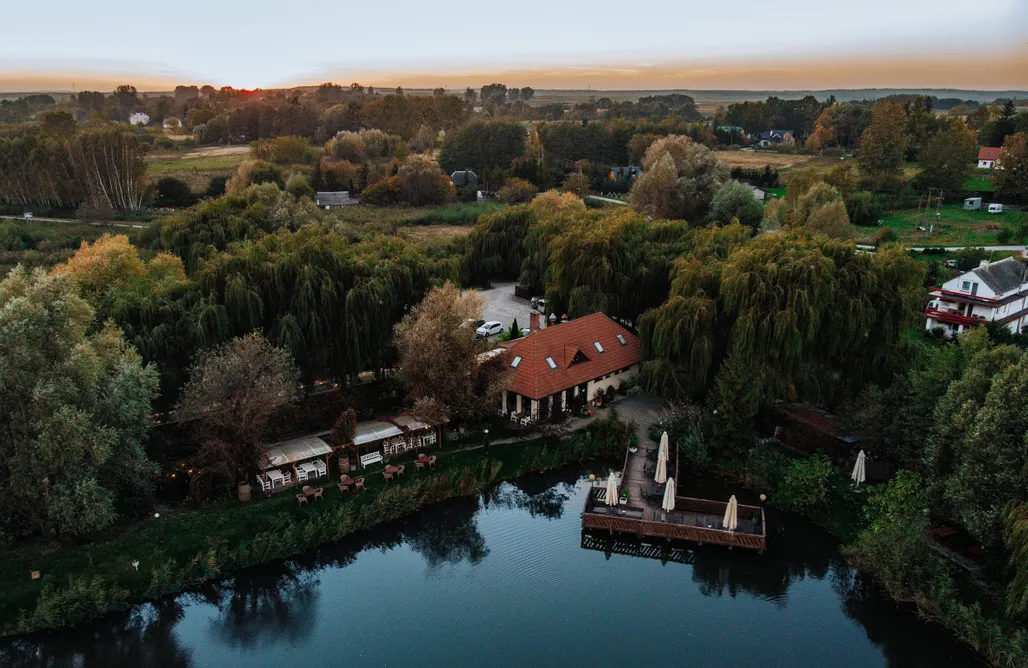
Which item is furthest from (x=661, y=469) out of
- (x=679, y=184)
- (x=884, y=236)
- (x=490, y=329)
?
(x=884, y=236)

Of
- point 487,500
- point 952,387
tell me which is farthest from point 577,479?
point 952,387

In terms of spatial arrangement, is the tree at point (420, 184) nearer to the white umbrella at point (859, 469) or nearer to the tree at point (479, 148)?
the tree at point (479, 148)

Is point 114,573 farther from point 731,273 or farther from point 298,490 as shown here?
point 731,273

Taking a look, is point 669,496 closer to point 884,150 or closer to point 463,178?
point 884,150

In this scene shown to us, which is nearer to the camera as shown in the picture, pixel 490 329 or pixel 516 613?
pixel 516 613

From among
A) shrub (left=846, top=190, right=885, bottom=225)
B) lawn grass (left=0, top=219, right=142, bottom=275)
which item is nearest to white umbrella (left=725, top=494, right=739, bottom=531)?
lawn grass (left=0, top=219, right=142, bottom=275)

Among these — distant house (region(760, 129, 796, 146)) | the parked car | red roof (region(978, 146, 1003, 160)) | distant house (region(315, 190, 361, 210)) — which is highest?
distant house (region(760, 129, 796, 146))

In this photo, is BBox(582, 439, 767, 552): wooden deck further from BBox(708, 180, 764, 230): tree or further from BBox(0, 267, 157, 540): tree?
BBox(708, 180, 764, 230): tree
